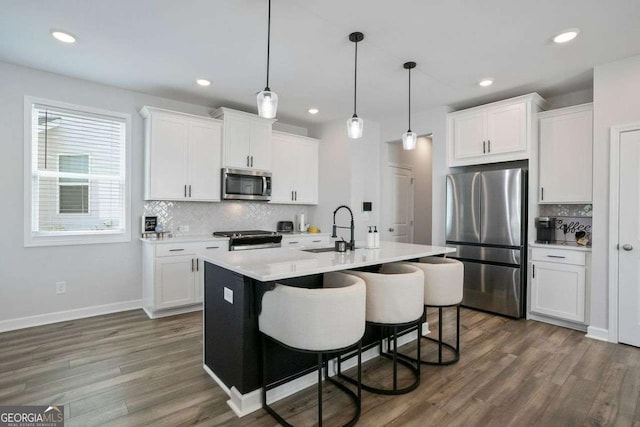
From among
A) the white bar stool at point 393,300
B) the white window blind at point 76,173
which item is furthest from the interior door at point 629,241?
the white window blind at point 76,173

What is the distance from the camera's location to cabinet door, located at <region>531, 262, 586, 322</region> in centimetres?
346

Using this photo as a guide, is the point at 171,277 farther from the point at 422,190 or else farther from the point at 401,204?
the point at 422,190

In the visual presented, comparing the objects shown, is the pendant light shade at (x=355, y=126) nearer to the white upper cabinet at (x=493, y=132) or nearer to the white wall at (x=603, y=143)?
the white upper cabinet at (x=493, y=132)

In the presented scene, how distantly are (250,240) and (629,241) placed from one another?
13.1 ft

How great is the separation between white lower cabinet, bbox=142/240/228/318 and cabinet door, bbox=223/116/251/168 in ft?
Result: 3.84

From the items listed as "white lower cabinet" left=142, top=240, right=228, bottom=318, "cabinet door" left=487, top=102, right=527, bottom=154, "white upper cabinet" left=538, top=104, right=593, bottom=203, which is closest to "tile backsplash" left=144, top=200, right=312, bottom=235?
"white lower cabinet" left=142, top=240, right=228, bottom=318

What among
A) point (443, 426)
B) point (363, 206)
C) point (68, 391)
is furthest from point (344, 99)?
point (68, 391)

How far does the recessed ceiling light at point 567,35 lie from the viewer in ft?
8.66

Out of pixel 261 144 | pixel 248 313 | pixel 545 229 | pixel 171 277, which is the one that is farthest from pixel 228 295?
pixel 545 229

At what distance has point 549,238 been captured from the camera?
3.84 meters

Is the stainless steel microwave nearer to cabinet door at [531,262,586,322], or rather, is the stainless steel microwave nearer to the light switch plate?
the light switch plate

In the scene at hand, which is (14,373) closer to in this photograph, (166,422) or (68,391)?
(68,391)

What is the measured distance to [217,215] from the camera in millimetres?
4727

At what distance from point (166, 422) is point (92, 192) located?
3026 millimetres
